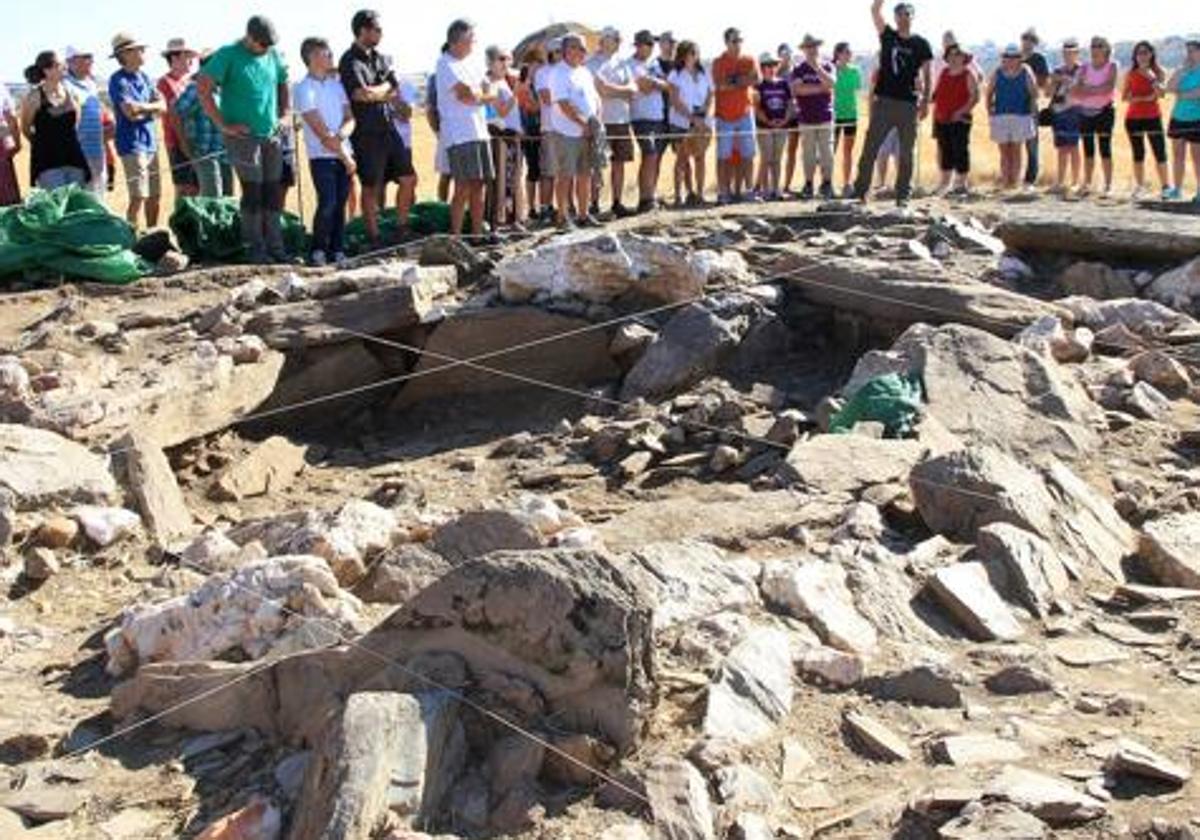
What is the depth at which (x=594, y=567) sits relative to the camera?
15.3ft

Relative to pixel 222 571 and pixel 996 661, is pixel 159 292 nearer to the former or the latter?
pixel 222 571

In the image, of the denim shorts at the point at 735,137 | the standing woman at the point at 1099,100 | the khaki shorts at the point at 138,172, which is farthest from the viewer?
the standing woman at the point at 1099,100

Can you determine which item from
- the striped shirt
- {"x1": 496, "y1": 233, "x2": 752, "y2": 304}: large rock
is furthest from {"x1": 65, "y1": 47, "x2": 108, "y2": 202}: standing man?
{"x1": 496, "y1": 233, "x2": 752, "y2": 304}: large rock

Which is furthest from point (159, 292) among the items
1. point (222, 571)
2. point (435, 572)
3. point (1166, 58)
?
point (1166, 58)

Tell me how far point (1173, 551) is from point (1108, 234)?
481cm

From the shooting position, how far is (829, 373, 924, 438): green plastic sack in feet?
26.1

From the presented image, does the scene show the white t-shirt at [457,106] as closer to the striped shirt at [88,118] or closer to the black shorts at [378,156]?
the black shorts at [378,156]

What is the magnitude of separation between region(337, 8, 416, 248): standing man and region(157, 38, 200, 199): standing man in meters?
1.66

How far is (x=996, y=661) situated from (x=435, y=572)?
2010 mm


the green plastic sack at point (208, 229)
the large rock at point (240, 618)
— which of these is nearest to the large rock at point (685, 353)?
the green plastic sack at point (208, 229)

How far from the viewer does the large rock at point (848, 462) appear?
7184 mm

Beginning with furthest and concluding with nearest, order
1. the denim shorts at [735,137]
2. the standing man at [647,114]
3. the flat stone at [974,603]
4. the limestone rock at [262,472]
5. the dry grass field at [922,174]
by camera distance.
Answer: the dry grass field at [922,174] → the denim shorts at [735,137] → the standing man at [647,114] → the limestone rock at [262,472] → the flat stone at [974,603]

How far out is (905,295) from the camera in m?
9.80

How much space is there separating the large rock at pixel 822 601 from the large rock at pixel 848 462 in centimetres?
125
